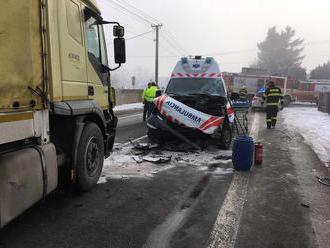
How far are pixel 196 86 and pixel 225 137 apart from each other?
1.96m

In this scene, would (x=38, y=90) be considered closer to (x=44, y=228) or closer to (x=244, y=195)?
(x=44, y=228)

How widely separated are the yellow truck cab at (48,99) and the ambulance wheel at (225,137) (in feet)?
13.5

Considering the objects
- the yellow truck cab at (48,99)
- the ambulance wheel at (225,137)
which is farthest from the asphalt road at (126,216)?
the ambulance wheel at (225,137)

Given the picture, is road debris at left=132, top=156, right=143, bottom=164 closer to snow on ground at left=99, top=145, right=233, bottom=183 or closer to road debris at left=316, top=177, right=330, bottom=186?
snow on ground at left=99, top=145, right=233, bottom=183

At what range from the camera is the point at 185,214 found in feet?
16.2

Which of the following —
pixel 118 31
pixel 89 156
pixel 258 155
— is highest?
pixel 118 31

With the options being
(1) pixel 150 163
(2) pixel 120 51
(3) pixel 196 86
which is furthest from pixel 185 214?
(3) pixel 196 86

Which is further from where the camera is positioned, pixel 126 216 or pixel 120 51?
pixel 120 51

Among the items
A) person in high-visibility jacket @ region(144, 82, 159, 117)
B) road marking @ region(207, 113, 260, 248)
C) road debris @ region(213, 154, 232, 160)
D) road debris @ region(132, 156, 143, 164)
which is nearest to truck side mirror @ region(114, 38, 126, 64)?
road debris @ region(132, 156, 143, 164)

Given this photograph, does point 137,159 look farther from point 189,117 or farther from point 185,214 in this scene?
point 185,214

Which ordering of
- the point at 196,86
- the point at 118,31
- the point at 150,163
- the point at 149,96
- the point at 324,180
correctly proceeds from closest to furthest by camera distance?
the point at 118,31, the point at 324,180, the point at 150,163, the point at 196,86, the point at 149,96

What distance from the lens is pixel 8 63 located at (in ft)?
12.6

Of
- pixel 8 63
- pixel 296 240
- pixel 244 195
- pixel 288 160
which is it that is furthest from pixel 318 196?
pixel 8 63

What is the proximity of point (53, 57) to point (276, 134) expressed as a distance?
10.3 m
